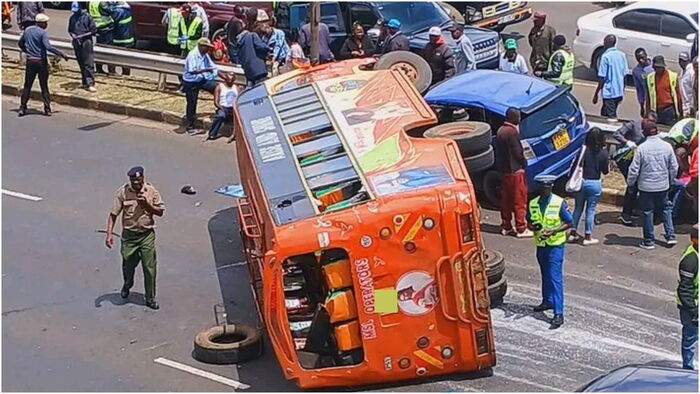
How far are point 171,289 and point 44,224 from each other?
2.61 meters

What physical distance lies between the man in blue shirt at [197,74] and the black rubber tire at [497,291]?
25.1ft

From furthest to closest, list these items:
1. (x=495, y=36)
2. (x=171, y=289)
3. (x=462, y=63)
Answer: (x=495, y=36) < (x=462, y=63) < (x=171, y=289)

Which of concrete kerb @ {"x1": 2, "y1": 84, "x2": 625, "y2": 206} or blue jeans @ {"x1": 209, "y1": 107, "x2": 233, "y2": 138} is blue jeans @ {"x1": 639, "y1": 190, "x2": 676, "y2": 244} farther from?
concrete kerb @ {"x1": 2, "y1": 84, "x2": 625, "y2": 206}

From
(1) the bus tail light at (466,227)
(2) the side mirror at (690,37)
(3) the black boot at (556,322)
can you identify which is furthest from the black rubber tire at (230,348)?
(2) the side mirror at (690,37)

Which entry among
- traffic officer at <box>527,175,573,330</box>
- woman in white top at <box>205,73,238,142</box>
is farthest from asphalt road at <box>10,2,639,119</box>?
traffic officer at <box>527,175,573,330</box>

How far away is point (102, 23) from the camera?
22797mm

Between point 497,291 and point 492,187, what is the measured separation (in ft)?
9.33

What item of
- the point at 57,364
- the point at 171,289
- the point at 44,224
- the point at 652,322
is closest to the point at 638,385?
the point at 652,322

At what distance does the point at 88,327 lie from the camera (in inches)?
495

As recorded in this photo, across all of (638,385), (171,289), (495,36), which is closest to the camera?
(638,385)

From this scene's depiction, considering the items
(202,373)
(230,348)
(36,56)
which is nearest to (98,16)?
(36,56)

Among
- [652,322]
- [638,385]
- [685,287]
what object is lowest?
[652,322]

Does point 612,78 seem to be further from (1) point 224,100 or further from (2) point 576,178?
(1) point 224,100

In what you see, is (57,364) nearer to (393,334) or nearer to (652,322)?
(393,334)
